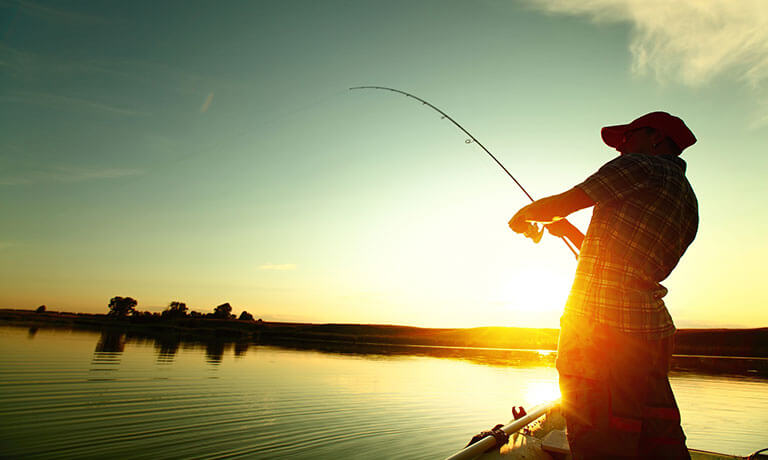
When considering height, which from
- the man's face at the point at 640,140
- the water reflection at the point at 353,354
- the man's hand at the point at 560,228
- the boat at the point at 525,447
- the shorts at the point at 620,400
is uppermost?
the man's face at the point at 640,140

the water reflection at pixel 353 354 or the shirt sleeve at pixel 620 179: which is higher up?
the shirt sleeve at pixel 620 179

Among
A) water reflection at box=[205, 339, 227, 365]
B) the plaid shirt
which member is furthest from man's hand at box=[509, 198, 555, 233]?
water reflection at box=[205, 339, 227, 365]

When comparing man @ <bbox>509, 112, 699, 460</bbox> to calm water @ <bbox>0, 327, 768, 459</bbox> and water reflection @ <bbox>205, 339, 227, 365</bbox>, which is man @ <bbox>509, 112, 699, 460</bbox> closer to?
calm water @ <bbox>0, 327, 768, 459</bbox>

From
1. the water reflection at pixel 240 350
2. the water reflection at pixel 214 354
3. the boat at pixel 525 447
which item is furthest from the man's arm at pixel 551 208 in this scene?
the water reflection at pixel 240 350

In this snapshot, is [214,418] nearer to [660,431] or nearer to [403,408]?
[403,408]

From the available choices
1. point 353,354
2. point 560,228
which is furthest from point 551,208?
point 353,354

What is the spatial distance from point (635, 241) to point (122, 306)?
185966 millimetres

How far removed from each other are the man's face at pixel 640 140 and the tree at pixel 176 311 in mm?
162933

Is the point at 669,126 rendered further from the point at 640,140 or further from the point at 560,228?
the point at 560,228

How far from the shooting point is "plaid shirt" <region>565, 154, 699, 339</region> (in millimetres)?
2254

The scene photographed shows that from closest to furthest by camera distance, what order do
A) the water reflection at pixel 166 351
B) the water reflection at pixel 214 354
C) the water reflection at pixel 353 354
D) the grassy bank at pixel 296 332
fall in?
1. the water reflection at pixel 166 351
2. the water reflection at pixel 214 354
3. the water reflection at pixel 353 354
4. the grassy bank at pixel 296 332

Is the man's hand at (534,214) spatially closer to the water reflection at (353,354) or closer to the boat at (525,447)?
the boat at (525,447)

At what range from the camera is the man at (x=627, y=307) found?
2.10 meters

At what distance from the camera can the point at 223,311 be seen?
143 metres
